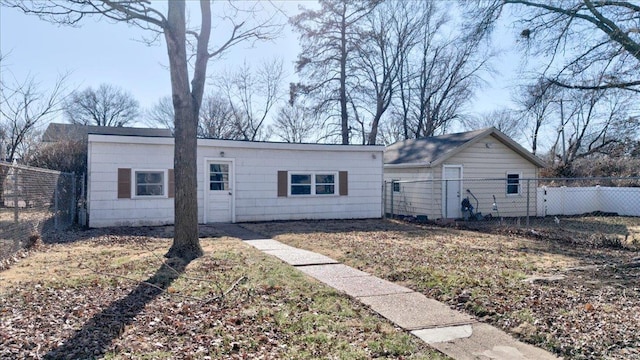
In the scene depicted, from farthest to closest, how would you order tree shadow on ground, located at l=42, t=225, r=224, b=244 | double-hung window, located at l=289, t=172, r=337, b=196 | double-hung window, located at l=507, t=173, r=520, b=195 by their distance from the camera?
double-hung window, located at l=507, t=173, r=520, b=195, double-hung window, located at l=289, t=172, r=337, b=196, tree shadow on ground, located at l=42, t=225, r=224, b=244

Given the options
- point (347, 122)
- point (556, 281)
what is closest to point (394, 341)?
point (556, 281)

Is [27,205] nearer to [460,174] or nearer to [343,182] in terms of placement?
[343,182]

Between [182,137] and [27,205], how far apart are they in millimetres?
3444

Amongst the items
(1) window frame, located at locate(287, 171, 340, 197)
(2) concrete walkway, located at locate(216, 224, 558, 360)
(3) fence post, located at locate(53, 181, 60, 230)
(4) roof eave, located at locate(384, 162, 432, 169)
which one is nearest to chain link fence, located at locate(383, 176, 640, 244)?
(4) roof eave, located at locate(384, 162, 432, 169)

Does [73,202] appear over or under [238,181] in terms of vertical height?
under

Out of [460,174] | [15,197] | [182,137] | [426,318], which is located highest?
[182,137]

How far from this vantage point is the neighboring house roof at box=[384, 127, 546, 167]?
15.9 metres

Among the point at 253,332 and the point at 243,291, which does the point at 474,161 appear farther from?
the point at 253,332

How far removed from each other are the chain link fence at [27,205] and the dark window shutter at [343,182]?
8356 millimetres

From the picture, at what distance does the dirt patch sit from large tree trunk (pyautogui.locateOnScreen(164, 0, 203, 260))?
2636 millimetres

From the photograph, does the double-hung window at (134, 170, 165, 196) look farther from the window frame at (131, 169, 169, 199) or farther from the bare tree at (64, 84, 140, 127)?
the bare tree at (64, 84, 140, 127)

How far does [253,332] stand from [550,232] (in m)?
10.1

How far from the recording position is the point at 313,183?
1505 cm

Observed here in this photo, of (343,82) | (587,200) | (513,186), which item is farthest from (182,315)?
(343,82)
